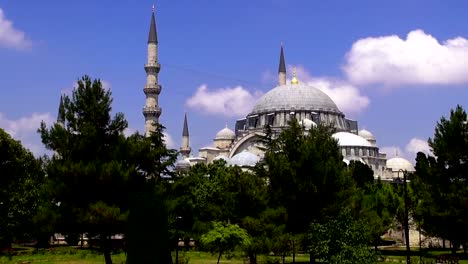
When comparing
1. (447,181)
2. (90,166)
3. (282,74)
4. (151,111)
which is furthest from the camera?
(282,74)

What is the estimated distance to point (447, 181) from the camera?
33156 mm

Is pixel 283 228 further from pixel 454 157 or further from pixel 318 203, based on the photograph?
pixel 454 157

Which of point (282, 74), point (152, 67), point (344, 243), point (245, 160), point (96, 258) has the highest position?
point (282, 74)

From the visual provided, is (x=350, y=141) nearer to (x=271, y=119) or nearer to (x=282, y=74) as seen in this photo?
(x=271, y=119)

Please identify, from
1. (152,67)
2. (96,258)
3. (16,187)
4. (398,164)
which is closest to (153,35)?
(152,67)

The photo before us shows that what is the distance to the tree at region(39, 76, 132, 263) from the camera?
24.4m

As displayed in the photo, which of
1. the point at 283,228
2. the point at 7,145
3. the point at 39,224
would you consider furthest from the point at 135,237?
the point at 7,145

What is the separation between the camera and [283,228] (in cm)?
2752

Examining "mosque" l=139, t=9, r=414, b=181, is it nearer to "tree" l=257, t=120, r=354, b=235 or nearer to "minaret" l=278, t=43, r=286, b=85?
"minaret" l=278, t=43, r=286, b=85

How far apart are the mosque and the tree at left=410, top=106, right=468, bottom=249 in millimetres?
42268

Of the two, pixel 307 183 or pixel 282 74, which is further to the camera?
pixel 282 74

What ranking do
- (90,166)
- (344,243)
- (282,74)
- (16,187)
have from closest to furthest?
(344,243), (90,166), (16,187), (282,74)

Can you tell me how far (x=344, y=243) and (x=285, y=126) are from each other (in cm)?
6017

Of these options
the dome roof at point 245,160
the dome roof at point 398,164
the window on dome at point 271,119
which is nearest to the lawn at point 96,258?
the dome roof at point 245,160
